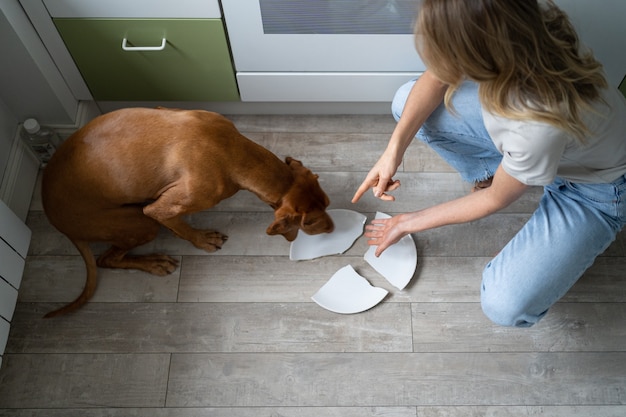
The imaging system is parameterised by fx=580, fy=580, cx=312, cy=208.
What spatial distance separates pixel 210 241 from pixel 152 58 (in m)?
0.60

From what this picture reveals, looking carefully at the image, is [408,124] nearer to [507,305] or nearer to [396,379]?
[507,305]

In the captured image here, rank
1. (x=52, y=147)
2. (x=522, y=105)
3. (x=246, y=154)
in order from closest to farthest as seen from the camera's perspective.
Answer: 1. (x=522, y=105)
2. (x=246, y=154)
3. (x=52, y=147)

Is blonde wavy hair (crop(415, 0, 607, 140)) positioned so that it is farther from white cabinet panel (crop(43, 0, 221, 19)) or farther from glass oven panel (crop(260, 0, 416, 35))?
white cabinet panel (crop(43, 0, 221, 19))

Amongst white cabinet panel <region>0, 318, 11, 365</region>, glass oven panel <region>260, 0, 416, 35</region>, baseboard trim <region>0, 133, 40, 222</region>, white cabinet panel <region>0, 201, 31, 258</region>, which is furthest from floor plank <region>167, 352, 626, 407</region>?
glass oven panel <region>260, 0, 416, 35</region>

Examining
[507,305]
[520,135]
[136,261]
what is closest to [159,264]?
[136,261]

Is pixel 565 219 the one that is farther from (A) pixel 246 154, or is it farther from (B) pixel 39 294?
(B) pixel 39 294

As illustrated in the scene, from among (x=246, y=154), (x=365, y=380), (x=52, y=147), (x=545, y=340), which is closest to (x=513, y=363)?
(x=545, y=340)

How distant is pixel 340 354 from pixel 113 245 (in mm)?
776

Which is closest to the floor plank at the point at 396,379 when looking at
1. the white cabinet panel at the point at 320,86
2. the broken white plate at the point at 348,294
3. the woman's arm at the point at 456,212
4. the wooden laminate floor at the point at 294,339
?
the wooden laminate floor at the point at 294,339

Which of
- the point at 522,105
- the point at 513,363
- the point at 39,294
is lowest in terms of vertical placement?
the point at 513,363

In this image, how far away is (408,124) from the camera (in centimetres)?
159

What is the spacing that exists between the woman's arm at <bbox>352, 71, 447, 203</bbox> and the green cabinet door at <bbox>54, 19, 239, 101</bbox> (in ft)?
1.93

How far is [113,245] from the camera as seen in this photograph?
180 cm

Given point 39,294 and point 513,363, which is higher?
point 39,294
